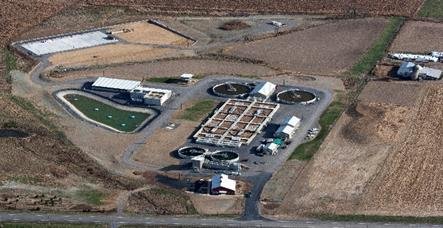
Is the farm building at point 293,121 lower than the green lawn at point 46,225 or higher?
higher

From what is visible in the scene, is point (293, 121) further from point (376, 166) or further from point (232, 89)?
point (232, 89)

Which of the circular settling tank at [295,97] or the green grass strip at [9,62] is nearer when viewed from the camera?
the circular settling tank at [295,97]

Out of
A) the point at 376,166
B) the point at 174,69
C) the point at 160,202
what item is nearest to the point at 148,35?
the point at 174,69

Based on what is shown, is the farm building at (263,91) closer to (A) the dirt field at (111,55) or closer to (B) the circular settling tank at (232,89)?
(B) the circular settling tank at (232,89)

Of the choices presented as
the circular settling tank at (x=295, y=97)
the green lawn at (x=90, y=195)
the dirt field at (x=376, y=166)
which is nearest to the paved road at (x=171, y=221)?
the dirt field at (x=376, y=166)

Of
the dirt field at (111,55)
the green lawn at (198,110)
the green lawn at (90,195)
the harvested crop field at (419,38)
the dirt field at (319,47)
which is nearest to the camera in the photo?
the green lawn at (90,195)

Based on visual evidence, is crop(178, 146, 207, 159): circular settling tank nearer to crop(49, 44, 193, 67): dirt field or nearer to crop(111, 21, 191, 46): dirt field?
crop(49, 44, 193, 67): dirt field

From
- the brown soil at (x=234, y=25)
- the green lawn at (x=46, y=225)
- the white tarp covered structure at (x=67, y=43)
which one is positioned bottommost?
the green lawn at (x=46, y=225)

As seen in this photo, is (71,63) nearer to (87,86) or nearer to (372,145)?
(87,86)
